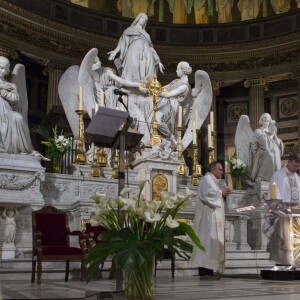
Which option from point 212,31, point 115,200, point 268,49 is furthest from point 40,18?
point 115,200

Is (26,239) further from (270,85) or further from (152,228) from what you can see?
(270,85)

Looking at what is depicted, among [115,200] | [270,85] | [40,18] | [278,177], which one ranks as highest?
[40,18]

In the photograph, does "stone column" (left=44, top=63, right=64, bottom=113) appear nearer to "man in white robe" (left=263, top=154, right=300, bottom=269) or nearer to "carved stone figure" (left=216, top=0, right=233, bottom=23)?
"carved stone figure" (left=216, top=0, right=233, bottom=23)

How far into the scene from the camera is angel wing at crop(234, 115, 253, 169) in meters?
11.9

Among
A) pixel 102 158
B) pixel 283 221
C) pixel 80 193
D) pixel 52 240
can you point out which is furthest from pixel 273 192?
pixel 102 158

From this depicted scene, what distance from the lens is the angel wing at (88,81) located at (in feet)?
36.0

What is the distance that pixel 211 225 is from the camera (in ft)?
23.9

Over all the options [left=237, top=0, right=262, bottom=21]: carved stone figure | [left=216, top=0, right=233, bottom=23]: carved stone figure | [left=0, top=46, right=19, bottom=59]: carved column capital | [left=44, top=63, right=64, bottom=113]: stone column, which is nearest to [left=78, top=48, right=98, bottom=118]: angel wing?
[left=0, top=46, right=19, bottom=59]: carved column capital

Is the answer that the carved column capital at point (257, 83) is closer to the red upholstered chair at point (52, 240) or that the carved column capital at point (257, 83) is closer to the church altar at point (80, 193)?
the church altar at point (80, 193)

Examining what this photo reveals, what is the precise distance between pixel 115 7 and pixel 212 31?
3781mm

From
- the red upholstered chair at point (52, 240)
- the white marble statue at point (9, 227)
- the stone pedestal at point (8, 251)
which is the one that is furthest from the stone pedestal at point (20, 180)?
the red upholstered chair at point (52, 240)

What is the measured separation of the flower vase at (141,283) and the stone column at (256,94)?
1637cm

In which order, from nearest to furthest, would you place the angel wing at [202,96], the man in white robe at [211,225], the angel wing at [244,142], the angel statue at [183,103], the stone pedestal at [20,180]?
the man in white robe at [211,225] < the stone pedestal at [20,180] < the angel statue at [183,103] < the angel wing at [244,142] < the angel wing at [202,96]

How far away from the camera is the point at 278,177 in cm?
760
